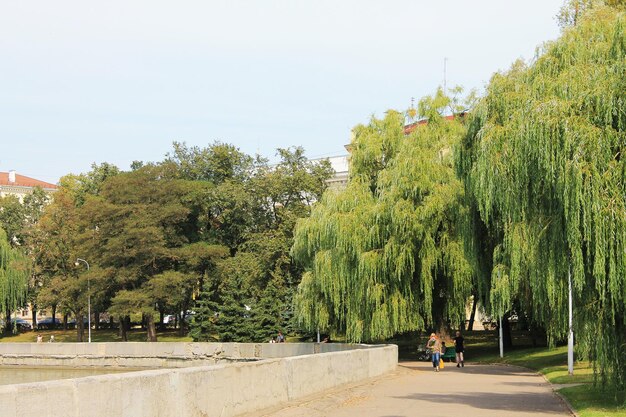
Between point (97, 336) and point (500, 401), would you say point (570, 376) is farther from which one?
point (97, 336)

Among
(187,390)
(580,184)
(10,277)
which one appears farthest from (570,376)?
(10,277)

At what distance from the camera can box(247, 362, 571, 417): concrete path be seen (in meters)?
16.9

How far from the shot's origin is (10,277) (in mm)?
79812

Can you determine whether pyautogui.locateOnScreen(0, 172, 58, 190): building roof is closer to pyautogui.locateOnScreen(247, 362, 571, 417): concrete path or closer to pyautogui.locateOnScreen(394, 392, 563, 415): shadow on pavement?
pyautogui.locateOnScreen(247, 362, 571, 417): concrete path

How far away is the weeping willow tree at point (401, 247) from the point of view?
37.9 metres

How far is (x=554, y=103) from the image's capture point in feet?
58.8

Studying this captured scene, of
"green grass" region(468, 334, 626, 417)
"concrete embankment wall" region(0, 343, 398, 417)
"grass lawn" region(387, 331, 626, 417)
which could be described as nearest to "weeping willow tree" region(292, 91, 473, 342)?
"green grass" region(468, 334, 626, 417)

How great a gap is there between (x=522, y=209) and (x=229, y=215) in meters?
60.7

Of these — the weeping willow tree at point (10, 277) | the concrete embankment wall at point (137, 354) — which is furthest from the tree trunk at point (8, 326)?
the concrete embankment wall at point (137, 354)

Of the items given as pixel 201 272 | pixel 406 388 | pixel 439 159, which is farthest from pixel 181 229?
pixel 406 388

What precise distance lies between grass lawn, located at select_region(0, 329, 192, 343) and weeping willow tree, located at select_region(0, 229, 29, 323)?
7.09 meters

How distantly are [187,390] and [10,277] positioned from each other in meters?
71.2

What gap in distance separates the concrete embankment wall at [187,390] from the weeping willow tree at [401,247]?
554 inches

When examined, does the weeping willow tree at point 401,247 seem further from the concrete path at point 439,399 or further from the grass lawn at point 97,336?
the grass lawn at point 97,336
